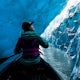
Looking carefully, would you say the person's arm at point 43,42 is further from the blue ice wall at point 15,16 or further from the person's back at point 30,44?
the blue ice wall at point 15,16

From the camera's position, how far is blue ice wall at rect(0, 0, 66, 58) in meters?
44.5

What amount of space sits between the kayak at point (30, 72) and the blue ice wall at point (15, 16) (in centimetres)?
3358

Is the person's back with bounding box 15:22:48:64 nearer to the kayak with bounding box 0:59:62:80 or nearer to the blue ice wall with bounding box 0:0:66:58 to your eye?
the kayak with bounding box 0:59:62:80

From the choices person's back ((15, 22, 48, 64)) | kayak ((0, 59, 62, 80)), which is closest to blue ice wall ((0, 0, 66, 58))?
kayak ((0, 59, 62, 80))

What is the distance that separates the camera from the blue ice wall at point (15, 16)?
44516 millimetres

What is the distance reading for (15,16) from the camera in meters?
52.9

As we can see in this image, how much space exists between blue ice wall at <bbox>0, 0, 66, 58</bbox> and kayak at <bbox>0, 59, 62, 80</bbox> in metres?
33.6

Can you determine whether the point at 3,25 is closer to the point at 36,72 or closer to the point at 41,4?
the point at 41,4

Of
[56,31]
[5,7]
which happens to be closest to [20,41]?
[5,7]

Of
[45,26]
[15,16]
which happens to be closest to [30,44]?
[15,16]

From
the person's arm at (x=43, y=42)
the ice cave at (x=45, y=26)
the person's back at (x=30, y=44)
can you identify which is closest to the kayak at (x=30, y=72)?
the person's back at (x=30, y=44)

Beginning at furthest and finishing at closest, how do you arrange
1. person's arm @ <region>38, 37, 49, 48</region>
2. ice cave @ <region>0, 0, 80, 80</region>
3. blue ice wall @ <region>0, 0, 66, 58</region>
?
blue ice wall @ <region>0, 0, 66, 58</region> < ice cave @ <region>0, 0, 80, 80</region> < person's arm @ <region>38, 37, 49, 48</region>

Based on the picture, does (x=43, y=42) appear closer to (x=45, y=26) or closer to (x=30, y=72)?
(x=30, y=72)

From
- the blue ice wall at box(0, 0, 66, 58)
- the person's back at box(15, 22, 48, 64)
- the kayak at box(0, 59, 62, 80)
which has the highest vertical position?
the blue ice wall at box(0, 0, 66, 58)
